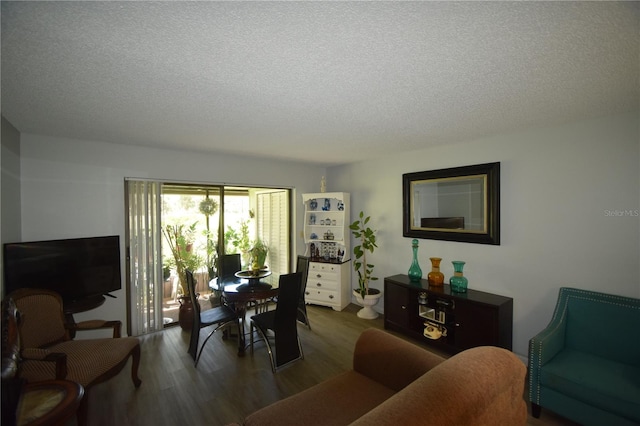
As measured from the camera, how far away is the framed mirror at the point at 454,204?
3.03m

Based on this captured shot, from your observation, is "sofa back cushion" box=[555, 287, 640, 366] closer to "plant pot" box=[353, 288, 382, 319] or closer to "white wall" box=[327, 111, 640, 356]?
"white wall" box=[327, 111, 640, 356]

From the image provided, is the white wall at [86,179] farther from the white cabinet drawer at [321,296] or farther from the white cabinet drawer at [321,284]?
the white cabinet drawer at [321,296]

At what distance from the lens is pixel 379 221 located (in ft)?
14.1

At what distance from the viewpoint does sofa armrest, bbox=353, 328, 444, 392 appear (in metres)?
1.73

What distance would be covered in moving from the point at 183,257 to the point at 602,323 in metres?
4.95

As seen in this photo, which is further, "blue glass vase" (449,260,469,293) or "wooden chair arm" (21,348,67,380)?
"blue glass vase" (449,260,469,293)

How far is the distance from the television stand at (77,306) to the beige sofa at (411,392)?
2.11 metres

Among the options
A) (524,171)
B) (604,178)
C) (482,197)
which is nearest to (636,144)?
(604,178)

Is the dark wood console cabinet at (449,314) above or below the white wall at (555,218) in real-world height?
below

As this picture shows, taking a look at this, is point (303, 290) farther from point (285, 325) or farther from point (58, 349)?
point (58, 349)

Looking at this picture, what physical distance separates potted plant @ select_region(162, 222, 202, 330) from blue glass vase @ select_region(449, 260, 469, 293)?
3.46 m

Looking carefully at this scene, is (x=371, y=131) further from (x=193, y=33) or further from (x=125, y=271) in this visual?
(x=125, y=271)

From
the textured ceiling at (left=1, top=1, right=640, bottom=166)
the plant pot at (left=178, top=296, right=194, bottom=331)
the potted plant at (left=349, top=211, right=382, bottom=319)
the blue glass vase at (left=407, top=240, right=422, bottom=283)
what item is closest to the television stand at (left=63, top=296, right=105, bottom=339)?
the plant pot at (left=178, top=296, right=194, bottom=331)

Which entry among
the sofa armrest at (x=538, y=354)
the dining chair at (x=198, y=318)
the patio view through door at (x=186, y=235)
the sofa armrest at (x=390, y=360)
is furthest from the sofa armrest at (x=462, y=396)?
the patio view through door at (x=186, y=235)
